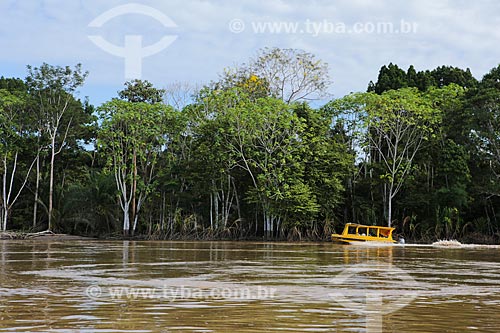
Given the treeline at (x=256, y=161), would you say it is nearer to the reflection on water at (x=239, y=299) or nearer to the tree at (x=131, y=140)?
the tree at (x=131, y=140)

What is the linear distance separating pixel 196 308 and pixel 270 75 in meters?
33.7

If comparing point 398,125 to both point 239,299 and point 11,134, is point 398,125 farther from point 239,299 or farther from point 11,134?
point 239,299

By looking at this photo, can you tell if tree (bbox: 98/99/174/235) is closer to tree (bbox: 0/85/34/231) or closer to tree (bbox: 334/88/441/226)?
tree (bbox: 0/85/34/231)

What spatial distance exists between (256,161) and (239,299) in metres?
27.9

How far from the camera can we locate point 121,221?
125 ft

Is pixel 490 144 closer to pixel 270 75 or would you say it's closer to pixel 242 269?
pixel 270 75

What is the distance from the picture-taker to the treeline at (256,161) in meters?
33.9

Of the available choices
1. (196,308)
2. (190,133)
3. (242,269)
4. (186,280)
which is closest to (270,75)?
(190,133)

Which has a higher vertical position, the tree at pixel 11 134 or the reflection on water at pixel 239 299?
the tree at pixel 11 134

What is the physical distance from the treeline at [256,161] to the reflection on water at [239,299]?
21.0 m

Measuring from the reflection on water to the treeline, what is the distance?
68.9 feet
